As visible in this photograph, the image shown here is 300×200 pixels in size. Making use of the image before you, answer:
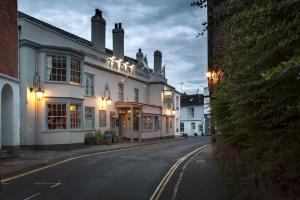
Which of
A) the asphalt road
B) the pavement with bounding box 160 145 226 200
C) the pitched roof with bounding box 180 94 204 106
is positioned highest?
the pitched roof with bounding box 180 94 204 106

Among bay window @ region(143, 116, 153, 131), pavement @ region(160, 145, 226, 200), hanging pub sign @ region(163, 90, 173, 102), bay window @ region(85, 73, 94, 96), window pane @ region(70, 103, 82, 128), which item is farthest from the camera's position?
hanging pub sign @ region(163, 90, 173, 102)

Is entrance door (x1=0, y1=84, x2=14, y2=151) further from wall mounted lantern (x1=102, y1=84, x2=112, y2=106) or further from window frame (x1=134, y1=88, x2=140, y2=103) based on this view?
window frame (x1=134, y1=88, x2=140, y2=103)

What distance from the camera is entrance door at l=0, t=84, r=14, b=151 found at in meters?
27.8

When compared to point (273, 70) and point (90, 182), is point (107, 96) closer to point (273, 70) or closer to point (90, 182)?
point (90, 182)

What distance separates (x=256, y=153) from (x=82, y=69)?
31878mm

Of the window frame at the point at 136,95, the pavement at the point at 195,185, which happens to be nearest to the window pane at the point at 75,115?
the pavement at the point at 195,185

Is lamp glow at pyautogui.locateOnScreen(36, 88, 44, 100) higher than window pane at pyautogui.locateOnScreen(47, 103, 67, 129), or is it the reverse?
lamp glow at pyautogui.locateOnScreen(36, 88, 44, 100)

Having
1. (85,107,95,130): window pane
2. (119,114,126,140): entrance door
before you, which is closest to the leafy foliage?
(85,107,95,130): window pane

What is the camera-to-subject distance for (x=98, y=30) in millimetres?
44469

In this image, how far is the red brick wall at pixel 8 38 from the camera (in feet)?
87.3

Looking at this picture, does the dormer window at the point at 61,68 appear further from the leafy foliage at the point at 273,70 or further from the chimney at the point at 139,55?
the leafy foliage at the point at 273,70

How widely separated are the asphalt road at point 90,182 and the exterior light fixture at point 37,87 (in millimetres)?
10770

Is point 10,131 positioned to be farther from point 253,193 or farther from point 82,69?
point 253,193

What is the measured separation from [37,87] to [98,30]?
12434 mm
